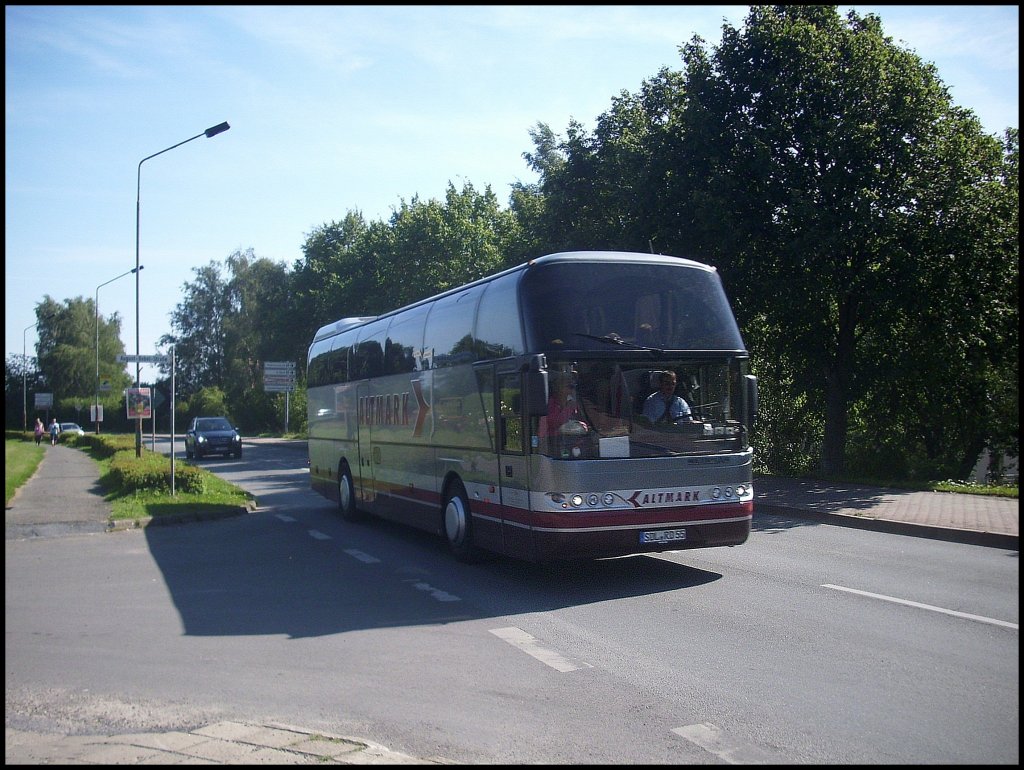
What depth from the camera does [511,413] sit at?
9.79m

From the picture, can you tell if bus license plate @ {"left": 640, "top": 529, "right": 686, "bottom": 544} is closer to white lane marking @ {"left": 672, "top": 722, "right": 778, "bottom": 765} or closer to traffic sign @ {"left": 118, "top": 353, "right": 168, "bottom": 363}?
white lane marking @ {"left": 672, "top": 722, "right": 778, "bottom": 765}

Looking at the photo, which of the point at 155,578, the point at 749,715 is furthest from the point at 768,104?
the point at 749,715

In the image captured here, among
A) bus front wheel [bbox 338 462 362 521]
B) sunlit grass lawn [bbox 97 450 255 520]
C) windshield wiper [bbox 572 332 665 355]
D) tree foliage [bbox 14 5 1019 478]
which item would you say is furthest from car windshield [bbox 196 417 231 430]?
windshield wiper [bbox 572 332 665 355]

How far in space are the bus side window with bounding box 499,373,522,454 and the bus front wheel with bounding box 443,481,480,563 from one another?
1500 millimetres

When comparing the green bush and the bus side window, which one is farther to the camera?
the green bush

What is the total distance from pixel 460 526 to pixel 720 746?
6474 millimetres

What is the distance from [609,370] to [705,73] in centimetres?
1426

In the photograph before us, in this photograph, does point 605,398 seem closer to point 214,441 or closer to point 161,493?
point 161,493

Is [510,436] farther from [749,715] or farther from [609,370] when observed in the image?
[749,715]

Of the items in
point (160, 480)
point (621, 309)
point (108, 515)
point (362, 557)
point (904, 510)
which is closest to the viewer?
point (621, 309)

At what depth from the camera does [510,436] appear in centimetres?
982

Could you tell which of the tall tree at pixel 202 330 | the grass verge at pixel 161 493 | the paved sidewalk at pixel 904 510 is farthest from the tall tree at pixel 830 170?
the tall tree at pixel 202 330

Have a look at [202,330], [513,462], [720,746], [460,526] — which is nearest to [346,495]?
[460,526]

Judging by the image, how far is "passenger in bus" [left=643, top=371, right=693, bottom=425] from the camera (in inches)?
369
